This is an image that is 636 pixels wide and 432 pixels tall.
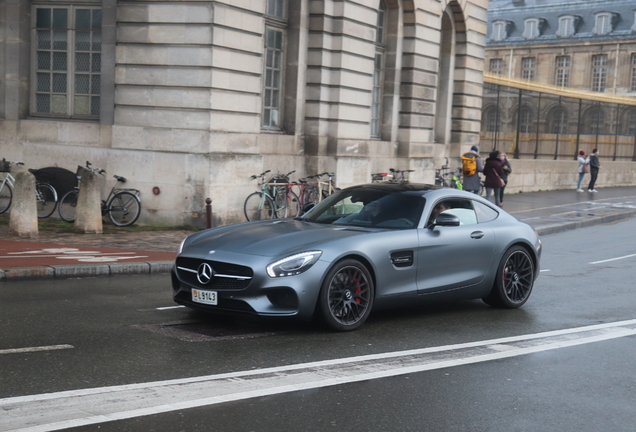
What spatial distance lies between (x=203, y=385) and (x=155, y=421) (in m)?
0.83

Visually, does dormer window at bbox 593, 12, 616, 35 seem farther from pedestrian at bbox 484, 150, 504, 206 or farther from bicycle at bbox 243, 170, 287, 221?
bicycle at bbox 243, 170, 287, 221

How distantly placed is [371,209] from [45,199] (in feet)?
32.7

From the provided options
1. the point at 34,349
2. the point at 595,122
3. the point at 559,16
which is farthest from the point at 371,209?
the point at 559,16

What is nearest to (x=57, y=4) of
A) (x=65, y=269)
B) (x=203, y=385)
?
(x=65, y=269)

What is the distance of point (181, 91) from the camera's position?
654 inches

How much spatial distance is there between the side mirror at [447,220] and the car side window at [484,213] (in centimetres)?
90

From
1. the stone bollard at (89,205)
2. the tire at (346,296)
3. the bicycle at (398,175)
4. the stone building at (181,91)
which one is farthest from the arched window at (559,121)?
the tire at (346,296)

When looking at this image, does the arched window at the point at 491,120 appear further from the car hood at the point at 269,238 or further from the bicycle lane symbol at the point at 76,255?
the car hood at the point at 269,238

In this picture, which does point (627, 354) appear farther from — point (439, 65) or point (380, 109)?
point (439, 65)

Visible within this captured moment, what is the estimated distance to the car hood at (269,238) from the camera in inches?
301

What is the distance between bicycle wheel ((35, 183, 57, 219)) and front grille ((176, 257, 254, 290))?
965cm

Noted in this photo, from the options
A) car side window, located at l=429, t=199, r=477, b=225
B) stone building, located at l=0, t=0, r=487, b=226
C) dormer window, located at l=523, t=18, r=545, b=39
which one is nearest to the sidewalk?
stone building, located at l=0, t=0, r=487, b=226

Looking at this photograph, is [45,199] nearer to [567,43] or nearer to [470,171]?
[470,171]

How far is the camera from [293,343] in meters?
7.25
